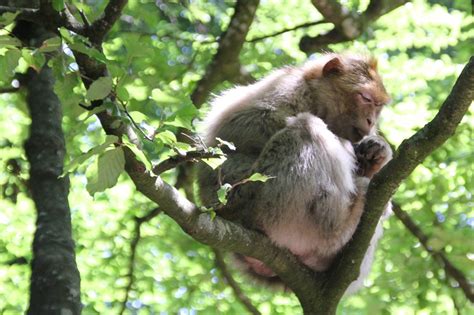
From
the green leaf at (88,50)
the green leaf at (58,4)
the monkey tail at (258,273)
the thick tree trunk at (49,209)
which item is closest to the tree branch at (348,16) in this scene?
the thick tree trunk at (49,209)

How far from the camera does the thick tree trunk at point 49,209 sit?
191 inches

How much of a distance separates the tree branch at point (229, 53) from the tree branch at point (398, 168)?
10.4 feet

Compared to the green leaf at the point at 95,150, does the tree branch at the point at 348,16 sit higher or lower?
lower

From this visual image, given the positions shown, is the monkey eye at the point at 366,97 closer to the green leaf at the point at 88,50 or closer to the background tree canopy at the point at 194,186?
the background tree canopy at the point at 194,186

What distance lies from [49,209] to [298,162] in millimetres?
1815

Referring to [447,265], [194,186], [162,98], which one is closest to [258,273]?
[194,186]

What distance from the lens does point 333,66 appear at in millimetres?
6070

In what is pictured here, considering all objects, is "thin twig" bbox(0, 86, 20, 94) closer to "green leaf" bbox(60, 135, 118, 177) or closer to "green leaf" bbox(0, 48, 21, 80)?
"green leaf" bbox(0, 48, 21, 80)

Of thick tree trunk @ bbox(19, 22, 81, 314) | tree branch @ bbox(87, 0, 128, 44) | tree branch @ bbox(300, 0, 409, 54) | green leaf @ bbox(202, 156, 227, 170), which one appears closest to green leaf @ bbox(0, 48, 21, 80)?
tree branch @ bbox(87, 0, 128, 44)

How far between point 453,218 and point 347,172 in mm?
2302

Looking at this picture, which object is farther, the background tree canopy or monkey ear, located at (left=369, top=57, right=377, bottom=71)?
the background tree canopy

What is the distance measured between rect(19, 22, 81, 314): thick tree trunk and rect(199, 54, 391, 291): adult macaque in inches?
39.6

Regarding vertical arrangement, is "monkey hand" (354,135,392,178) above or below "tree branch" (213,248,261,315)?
above

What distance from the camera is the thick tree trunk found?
15.9ft
